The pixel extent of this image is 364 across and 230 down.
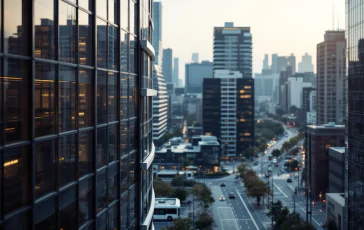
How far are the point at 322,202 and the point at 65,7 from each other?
2815 inches

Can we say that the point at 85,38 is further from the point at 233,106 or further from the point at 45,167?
the point at 233,106

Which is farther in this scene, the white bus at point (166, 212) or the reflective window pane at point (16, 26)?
the white bus at point (166, 212)

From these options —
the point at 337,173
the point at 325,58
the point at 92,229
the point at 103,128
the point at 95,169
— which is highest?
the point at 325,58

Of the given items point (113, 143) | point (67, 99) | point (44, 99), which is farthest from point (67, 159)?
point (113, 143)

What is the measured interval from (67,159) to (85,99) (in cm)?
180

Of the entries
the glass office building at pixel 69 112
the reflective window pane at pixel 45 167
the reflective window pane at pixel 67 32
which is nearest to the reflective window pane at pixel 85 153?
the glass office building at pixel 69 112

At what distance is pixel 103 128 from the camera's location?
1260cm

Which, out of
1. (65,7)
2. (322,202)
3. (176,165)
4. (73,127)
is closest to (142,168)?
(73,127)

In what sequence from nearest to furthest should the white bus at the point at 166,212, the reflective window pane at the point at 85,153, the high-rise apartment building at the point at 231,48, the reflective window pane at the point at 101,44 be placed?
the reflective window pane at the point at 85,153 < the reflective window pane at the point at 101,44 < the white bus at the point at 166,212 < the high-rise apartment building at the point at 231,48

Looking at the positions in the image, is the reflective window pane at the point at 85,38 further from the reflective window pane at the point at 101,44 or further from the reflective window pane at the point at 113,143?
the reflective window pane at the point at 113,143

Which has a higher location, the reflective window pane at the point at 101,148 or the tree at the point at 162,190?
the reflective window pane at the point at 101,148

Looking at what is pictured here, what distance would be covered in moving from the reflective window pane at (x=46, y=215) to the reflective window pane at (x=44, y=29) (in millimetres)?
3100

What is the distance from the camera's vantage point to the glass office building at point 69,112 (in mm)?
8016

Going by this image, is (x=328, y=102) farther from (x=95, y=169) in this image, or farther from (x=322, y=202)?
(x=95, y=169)
